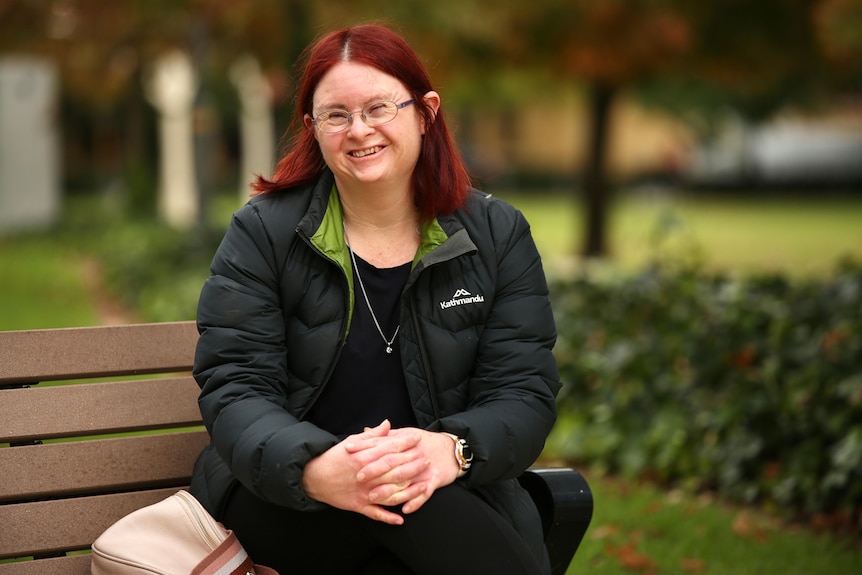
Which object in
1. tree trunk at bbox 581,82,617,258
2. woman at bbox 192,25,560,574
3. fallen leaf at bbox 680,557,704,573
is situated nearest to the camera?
woman at bbox 192,25,560,574

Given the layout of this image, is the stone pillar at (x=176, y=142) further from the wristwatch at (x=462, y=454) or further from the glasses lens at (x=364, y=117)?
the wristwatch at (x=462, y=454)

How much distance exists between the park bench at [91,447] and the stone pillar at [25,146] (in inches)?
886

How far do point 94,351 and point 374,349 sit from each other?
70 centimetres

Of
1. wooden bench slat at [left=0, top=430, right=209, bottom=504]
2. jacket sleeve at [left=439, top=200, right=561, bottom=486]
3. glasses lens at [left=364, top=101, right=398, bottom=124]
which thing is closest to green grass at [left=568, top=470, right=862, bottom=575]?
jacket sleeve at [left=439, top=200, right=561, bottom=486]

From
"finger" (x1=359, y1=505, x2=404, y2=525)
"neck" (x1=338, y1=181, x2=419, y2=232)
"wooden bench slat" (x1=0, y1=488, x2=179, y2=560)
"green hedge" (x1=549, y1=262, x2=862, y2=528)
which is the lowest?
"green hedge" (x1=549, y1=262, x2=862, y2=528)

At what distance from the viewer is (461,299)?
282 cm

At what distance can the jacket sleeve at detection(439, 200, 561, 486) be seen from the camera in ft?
8.75

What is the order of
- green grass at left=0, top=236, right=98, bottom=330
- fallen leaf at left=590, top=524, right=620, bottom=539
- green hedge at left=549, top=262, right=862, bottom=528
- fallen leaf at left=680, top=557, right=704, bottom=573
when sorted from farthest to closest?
1. green grass at left=0, top=236, right=98, bottom=330
2. green hedge at left=549, top=262, right=862, bottom=528
3. fallen leaf at left=590, top=524, right=620, bottom=539
4. fallen leaf at left=680, top=557, right=704, bottom=573

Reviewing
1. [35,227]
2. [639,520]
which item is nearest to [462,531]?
[639,520]

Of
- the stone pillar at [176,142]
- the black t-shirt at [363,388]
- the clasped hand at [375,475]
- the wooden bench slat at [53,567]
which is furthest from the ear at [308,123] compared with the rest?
the stone pillar at [176,142]

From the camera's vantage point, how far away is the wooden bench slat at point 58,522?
2.79 metres

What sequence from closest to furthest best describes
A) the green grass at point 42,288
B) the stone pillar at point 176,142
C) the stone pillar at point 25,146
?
the green grass at point 42,288
the stone pillar at point 25,146
the stone pillar at point 176,142

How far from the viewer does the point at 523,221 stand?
118 inches

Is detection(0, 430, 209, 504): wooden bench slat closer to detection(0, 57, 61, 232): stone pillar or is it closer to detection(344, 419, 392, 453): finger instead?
detection(344, 419, 392, 453): finger
